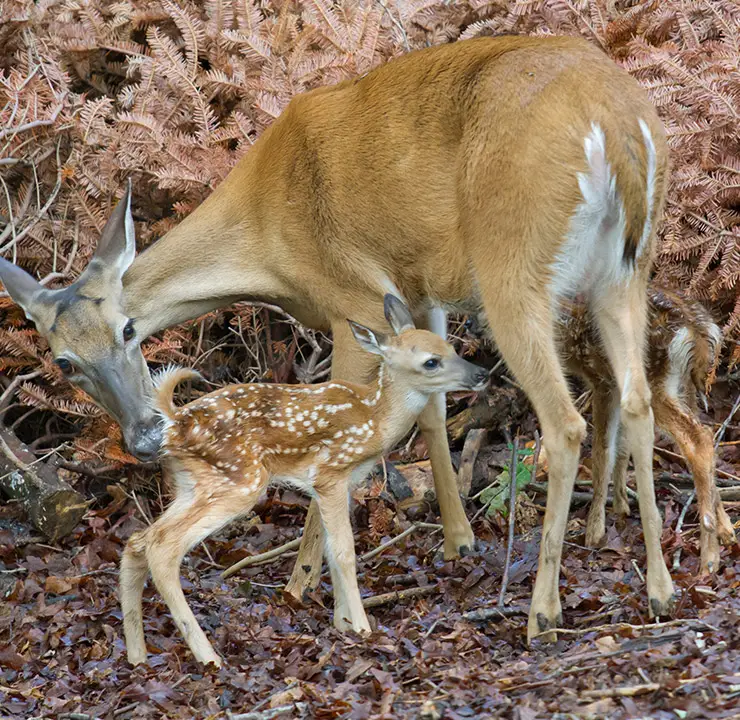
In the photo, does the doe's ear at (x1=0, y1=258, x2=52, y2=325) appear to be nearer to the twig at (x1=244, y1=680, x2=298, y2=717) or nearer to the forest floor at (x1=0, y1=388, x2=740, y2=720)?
the forest floor at (x1=0, y1=388, x2=740, y2=720)

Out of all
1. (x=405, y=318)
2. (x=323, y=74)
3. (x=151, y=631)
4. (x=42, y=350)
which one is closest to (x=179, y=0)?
(x=323, y=74)

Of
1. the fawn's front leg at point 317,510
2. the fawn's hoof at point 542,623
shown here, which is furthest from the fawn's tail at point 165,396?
the fawn's hoof at point 542,623

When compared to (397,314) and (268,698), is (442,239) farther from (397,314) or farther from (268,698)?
(268,698)

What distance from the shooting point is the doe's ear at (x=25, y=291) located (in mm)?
6316

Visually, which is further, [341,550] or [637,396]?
[341,550]

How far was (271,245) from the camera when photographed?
21.3 ft

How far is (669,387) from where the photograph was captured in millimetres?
6047

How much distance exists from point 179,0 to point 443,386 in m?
4.26

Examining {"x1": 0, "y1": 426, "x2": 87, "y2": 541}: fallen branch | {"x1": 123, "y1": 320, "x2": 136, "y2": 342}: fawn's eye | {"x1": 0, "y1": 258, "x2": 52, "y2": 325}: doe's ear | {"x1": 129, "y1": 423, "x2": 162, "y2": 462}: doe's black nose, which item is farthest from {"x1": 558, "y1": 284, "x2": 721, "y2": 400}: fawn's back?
{"x1": 0, "y1": 426, "x2": 87, "y2": 541}: fallen branch

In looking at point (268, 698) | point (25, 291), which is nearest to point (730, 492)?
point (268, 698)

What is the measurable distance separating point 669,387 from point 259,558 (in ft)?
8.16

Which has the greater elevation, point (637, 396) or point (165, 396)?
point (165, 396)

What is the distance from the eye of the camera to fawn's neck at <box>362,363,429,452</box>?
575 cm

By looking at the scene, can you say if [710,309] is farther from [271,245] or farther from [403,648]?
[403,648]
